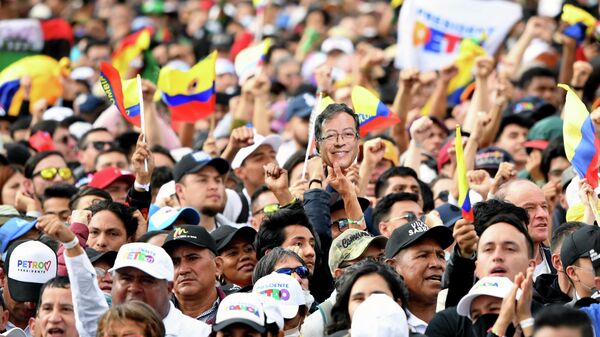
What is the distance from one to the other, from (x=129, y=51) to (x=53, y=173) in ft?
14.8

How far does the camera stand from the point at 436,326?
8805mm

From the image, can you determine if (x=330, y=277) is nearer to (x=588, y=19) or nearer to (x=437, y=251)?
(x=437, y=251)

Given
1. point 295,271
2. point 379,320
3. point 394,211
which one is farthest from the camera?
point 394,211

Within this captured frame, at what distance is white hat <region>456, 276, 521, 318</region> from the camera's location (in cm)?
836

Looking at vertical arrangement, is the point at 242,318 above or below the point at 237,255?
above

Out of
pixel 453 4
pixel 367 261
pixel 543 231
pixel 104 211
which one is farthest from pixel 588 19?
pixel 367 261

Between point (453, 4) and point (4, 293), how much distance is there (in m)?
7.17

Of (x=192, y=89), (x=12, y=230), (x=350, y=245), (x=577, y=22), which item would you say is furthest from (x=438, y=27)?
(x=350, y=245)

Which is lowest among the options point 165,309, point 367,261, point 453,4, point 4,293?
point 4,293

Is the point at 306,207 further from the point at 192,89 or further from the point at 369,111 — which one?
the point at 192,89

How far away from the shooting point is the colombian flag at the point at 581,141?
10.2 m

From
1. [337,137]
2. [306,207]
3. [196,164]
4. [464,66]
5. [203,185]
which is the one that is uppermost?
[464,66]

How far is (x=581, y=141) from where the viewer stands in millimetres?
10336

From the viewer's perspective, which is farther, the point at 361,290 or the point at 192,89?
the point at 192,89
